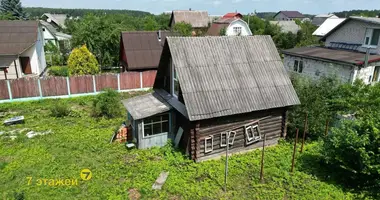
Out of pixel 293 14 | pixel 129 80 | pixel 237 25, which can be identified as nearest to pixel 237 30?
pixel 237 25

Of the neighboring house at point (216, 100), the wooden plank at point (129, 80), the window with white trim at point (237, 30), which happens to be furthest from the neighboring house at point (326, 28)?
the neighboring house at point (216, 100)

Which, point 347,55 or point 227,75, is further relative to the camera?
point 347,55

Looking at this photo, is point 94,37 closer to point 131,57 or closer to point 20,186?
point 131,57

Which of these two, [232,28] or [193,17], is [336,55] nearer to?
[232,28]

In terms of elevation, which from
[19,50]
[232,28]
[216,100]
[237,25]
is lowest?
[216,100]

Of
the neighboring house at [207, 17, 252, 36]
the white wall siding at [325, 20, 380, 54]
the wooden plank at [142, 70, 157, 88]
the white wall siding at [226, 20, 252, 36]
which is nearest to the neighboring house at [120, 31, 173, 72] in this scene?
the wooden plank at [142, 70, 157, 88]

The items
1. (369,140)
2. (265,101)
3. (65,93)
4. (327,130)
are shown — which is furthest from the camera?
(65,93)

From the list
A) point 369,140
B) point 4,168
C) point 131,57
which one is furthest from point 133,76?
point 369,140

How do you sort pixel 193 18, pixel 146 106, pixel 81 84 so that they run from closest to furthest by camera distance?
pixel 146 106 → pixel 81 84 → pixel 193 18
